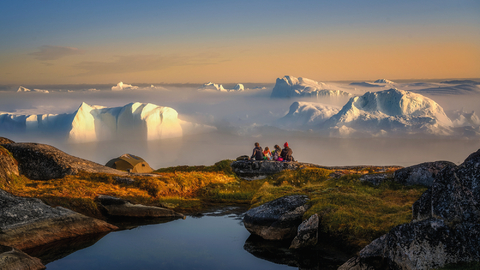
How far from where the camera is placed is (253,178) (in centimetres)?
2970

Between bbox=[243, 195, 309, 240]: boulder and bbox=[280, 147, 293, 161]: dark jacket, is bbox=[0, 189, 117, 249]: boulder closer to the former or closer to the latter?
bbox=[243, 195, 309, 240]: boulder

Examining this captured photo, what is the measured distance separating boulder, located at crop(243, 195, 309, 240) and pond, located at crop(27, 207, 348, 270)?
0.41 meters

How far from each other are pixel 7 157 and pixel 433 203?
23262 millimetres

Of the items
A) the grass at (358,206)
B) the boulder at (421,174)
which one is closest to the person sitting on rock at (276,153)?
the grass at (358,206)

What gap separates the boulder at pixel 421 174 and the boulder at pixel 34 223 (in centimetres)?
1685

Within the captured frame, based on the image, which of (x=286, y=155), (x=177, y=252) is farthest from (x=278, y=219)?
(x=286, y=155)

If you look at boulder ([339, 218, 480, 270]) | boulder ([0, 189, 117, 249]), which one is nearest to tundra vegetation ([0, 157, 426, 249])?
boulder ([0, 189, 117, 249])

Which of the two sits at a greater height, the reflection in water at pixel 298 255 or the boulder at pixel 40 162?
the boulder at pixel 40 162

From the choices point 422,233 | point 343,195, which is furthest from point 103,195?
point 422,233

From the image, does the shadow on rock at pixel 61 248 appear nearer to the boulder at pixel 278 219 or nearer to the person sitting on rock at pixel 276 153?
the boulder at pixel 278 219

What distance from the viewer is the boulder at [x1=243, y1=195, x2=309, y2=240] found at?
1396cm

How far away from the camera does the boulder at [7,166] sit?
18875mm

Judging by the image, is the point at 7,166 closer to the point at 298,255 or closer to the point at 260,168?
the point at 298,255

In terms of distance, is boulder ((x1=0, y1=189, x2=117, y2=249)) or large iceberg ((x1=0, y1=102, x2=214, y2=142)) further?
large iceberg ((x1=0, y1=102, x2=214, y2=142))
